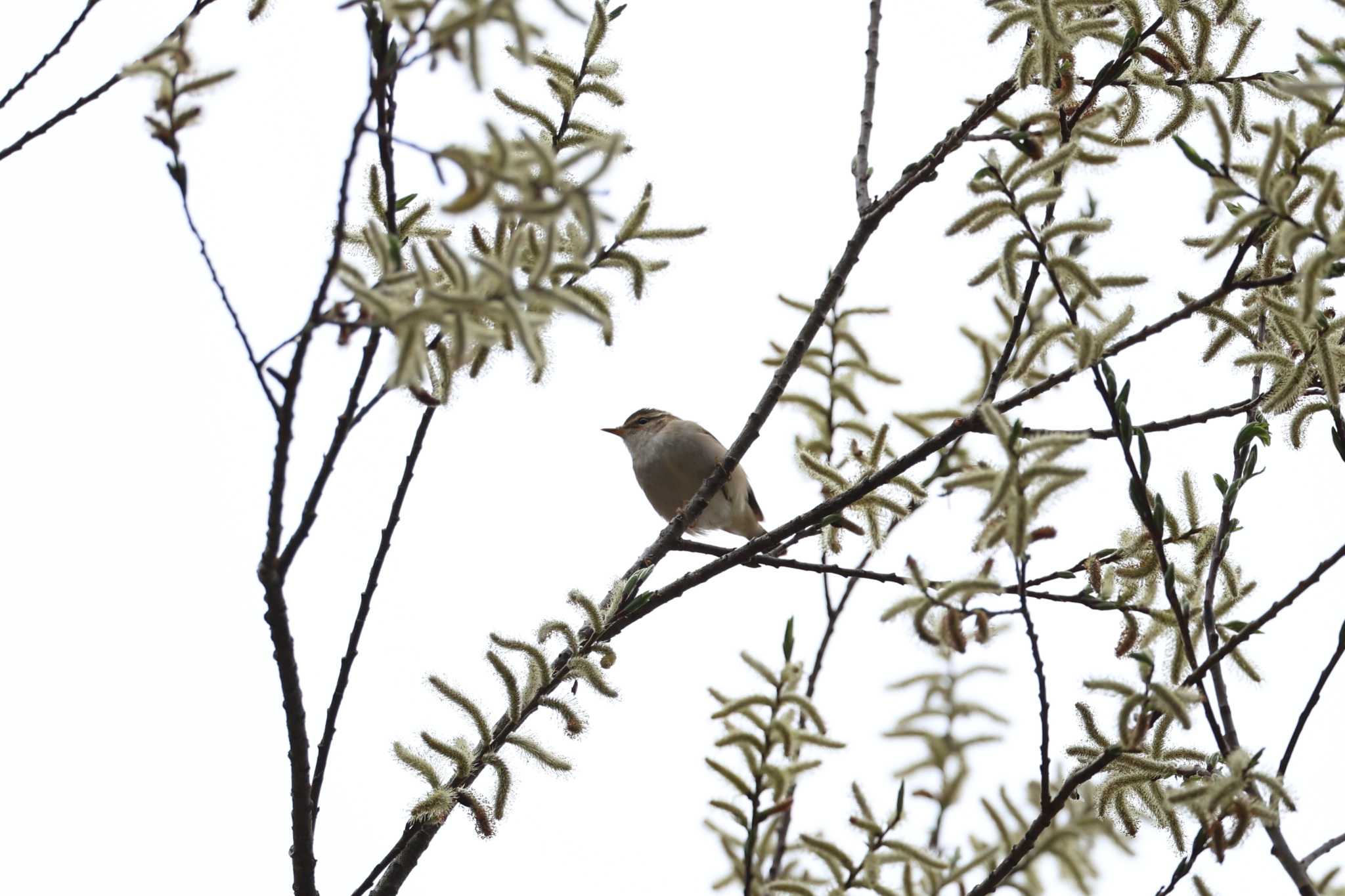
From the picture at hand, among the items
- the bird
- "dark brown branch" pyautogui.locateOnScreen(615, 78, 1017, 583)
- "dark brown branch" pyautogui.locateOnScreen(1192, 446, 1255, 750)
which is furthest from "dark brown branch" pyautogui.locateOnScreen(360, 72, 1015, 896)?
the bird

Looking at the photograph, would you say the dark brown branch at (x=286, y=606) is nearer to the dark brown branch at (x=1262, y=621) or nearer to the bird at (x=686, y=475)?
the dark brown branch at (x=1262, y=621)

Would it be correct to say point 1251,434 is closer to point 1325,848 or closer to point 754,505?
point 1325,848

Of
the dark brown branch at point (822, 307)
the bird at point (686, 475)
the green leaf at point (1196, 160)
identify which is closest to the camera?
the green leaf at point (1196, 160)

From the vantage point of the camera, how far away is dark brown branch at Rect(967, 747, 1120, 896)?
10.5 feet

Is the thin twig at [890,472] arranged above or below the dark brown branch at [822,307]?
below

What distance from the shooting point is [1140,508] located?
11.6ft

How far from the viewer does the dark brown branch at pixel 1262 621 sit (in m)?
3.36

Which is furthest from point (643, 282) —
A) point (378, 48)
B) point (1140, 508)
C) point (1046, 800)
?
point (1046, 800)

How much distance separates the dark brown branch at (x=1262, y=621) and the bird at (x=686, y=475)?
5358mm

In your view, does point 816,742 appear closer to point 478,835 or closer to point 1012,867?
point 1012,867

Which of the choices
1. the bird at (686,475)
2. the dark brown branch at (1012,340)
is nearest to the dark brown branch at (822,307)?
the dark brown branch at (1012,340)

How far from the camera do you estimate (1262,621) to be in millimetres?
3465

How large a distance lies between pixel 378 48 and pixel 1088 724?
7.38 ft

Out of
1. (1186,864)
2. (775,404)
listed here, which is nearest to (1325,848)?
(1186,864)
